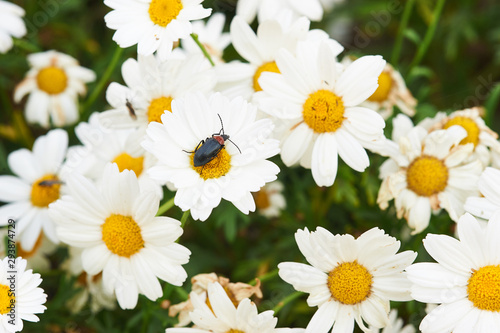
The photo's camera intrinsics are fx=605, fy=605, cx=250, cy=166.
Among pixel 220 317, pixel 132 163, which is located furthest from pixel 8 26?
pixel 220 317

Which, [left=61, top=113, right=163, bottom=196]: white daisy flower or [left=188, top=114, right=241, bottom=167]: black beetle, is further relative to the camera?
[left=61, top=113, right=163, bottom=196]: white daisy flower

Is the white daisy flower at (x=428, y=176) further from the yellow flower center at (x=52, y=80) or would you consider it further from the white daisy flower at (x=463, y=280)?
the yellow flower center at (x=52, y=80)

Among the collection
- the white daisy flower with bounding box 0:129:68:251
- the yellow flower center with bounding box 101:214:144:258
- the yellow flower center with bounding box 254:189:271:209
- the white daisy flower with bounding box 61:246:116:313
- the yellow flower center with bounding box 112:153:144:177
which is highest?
the yellow flower center with bounding box 101:214:144:258

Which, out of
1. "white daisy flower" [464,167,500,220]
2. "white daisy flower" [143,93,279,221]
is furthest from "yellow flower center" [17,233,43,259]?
"white daisy flower" [464,167,500,220]

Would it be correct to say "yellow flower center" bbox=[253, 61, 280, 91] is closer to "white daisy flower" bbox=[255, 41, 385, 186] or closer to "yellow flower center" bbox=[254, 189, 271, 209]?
"white daisy flower" bbox=[255, 41, 385, 186]

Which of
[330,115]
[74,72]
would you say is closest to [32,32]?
[74,72]

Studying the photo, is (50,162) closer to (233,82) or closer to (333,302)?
(233,82)

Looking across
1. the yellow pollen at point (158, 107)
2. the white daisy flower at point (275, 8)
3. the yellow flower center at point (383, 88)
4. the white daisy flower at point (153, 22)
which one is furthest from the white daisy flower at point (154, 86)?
the yellow flower center at point (383, 88)

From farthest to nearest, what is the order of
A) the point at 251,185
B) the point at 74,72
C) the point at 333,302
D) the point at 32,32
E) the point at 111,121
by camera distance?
the point at 32,32 < the point at 74,72 < the point at 111,121 < the point at 333,302 < the point at 251,185
